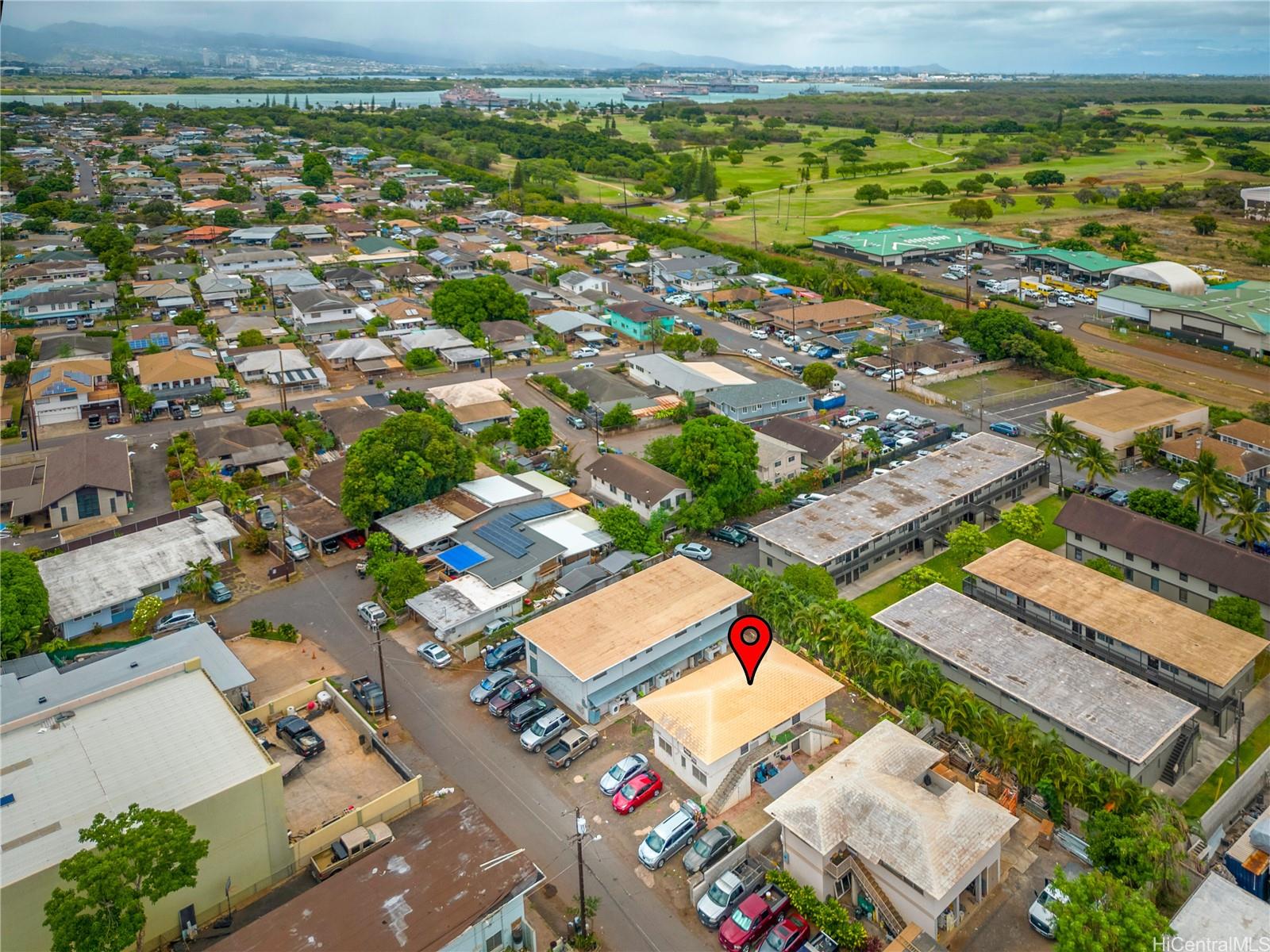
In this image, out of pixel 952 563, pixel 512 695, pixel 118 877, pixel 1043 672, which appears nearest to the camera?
pixel 118 877

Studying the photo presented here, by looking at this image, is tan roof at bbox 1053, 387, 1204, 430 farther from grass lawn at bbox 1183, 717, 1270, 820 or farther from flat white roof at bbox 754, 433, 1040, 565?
grass lawn at bbox 1183, 717, 1270, 820

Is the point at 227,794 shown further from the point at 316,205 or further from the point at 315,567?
the point at 316,205

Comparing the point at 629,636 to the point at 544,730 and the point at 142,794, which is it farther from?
the point at 142,794

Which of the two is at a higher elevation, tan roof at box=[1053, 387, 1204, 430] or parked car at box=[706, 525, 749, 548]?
tan roof at box=[1053, 387, 1204, 430]

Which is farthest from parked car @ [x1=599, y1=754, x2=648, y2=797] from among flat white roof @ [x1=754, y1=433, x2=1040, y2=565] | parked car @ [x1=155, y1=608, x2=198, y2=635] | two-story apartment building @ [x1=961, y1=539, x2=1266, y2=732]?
parked car @ [x1=155, y1=608, x2=198, y2=635]

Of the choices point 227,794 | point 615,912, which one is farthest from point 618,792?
point 227,794

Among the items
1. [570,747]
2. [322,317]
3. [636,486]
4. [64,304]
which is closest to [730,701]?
[570,747]
